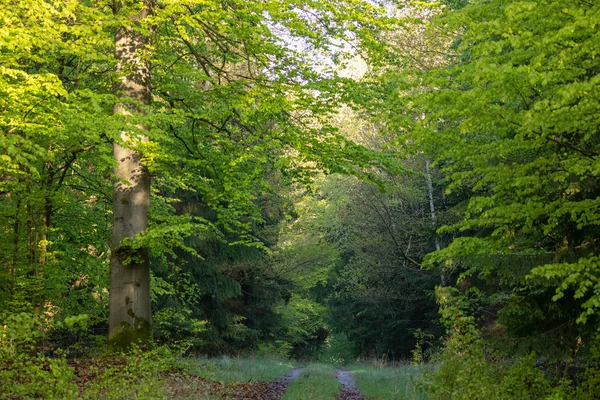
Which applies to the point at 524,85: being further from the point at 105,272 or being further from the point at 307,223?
the point at 307,223

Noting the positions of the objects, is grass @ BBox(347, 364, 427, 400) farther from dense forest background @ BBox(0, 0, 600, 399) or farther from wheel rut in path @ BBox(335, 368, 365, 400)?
dense forest background @ BBox(0, 0, 600, 399)

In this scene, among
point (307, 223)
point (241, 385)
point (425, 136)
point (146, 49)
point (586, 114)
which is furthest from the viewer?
point (307, 223)

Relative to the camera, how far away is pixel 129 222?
434 inches

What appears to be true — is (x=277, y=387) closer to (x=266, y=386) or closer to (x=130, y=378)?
(x=266, y=386)

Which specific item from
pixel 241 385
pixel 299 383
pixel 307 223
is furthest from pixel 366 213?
pixel 241 385

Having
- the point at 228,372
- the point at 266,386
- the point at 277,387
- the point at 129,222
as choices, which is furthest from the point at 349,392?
the point at 129,222

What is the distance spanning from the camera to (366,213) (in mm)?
27703

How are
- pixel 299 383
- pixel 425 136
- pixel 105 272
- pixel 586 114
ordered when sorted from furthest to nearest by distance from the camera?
1. pixel 299 383
2. pixel 105 272
3. pixel 425 136
4. pixel 586 114

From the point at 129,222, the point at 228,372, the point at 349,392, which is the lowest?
the point at 349,392

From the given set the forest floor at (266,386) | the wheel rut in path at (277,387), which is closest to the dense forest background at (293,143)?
the forest floor at (266,386)

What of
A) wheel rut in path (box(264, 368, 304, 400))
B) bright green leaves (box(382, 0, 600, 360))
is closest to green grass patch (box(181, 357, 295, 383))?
wheel rut in path (box(264, 368, 304, 400))

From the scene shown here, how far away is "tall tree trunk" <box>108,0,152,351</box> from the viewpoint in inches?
423

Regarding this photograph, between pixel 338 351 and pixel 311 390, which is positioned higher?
pixel 311 390

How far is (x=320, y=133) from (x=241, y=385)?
5.93m
